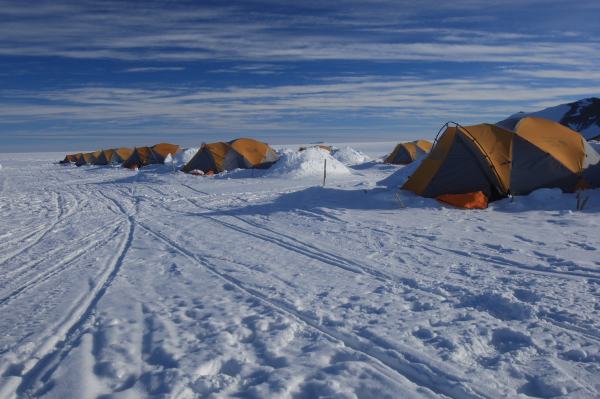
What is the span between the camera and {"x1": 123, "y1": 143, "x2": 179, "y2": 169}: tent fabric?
3975cm

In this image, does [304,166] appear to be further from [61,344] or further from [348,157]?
[61,344]

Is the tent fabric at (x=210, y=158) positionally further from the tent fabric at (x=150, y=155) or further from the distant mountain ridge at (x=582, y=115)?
the distant mountain ridge at (x=582, y=115)

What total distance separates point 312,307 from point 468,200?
283 inches

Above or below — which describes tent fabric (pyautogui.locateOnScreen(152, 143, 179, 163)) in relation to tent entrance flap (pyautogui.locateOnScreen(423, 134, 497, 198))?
above

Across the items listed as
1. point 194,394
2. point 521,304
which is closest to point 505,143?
point 521,304

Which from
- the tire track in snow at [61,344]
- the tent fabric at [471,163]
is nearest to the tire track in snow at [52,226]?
the tire track in snow at [61,344]

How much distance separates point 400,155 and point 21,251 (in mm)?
28165

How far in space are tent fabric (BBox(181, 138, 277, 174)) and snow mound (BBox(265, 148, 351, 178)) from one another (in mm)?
→ 2469

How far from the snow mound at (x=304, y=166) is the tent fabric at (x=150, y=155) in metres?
17.2

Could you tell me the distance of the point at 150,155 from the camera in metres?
40.8

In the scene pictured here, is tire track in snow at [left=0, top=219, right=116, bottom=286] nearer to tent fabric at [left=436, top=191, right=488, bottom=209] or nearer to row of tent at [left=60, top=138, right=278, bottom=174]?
tent fabric at [left=436, top=191, right=488, bottom=209]

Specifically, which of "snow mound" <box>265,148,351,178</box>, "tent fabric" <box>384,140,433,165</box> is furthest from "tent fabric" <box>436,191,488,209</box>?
"tent fabric" <box>384,140,433,165</box>

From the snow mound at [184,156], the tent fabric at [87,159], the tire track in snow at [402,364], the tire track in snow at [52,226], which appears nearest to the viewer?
the tire track in snow at [402,364]

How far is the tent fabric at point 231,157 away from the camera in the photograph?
27.5 metres
